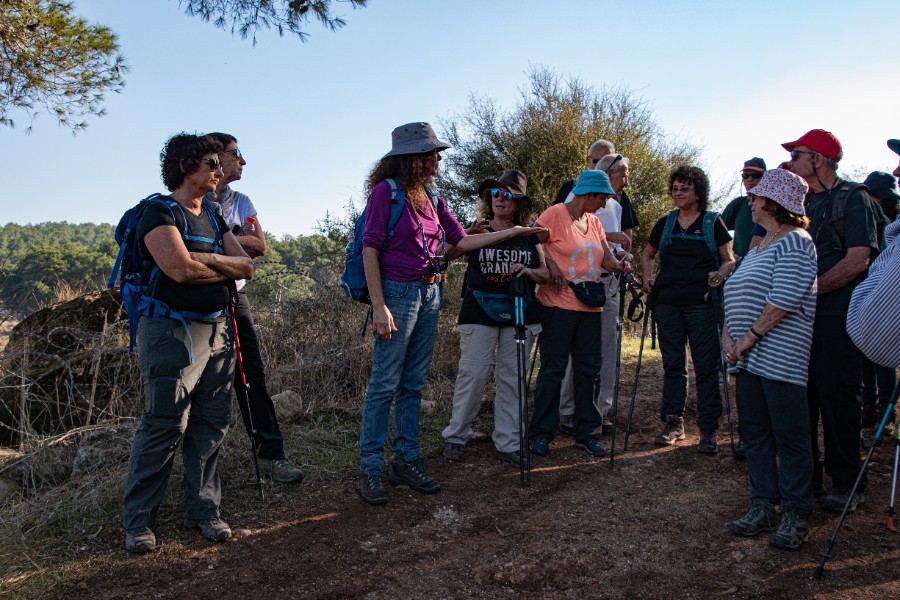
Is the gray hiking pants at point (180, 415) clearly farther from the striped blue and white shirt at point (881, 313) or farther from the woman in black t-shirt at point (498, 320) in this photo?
the striped blue and white shirt at point (881, 313)

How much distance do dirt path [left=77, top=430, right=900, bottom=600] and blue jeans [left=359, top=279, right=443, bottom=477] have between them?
12.7 inches

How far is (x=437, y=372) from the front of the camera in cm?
724

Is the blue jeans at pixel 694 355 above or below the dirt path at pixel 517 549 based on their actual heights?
above

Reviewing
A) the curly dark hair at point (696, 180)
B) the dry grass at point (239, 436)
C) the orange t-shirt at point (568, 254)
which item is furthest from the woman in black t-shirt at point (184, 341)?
the curly dark hair at point (696, 180)

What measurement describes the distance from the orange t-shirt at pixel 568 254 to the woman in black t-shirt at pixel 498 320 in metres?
0.20

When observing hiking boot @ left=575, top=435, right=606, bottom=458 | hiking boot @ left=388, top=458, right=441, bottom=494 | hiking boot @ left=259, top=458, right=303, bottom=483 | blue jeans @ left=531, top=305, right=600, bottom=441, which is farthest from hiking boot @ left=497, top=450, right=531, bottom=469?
hiking boot @ left=259, top=458, right=303, bottom=483

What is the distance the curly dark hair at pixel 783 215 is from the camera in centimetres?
347

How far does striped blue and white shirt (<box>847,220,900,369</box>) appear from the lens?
10.7 ft

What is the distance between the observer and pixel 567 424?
557 centimetres

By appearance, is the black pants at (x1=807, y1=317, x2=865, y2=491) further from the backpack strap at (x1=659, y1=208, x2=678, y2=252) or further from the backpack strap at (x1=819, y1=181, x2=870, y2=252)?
the backpack strap at (x1=659, y1=208, x2=678, y2=252)

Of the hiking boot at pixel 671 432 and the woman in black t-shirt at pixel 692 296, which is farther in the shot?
the hiking boot at pixel 671 432

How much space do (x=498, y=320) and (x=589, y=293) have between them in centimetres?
77


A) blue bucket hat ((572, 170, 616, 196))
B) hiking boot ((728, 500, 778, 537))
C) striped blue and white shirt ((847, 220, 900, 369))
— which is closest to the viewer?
striped blue and white shirt ((847, 220, 900, 369))

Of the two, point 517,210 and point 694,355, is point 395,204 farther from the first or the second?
point 694,355
